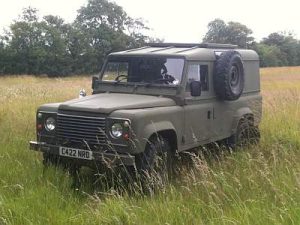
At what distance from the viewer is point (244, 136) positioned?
8.79 metres

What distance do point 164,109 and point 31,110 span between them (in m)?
6.47

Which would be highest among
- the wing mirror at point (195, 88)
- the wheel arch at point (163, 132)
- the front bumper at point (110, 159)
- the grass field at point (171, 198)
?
the wing mirror at point (195, 88)

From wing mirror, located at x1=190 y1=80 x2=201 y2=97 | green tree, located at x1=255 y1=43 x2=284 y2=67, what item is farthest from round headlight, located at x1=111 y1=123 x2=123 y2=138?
green tree, located at x1=255 y1=43 x2=284 y2=67

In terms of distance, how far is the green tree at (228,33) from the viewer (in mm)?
79562

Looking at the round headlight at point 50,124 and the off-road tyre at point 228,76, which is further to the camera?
the off-road tyre at point 228,76

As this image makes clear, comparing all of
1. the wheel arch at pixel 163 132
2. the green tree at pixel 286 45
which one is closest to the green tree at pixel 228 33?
the green tree at pixel 286 45

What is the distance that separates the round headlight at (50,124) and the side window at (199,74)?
2.03 m

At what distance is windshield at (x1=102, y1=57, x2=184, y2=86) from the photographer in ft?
23.9

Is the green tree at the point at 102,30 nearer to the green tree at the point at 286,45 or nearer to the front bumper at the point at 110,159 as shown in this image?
the green tree at the point at 286,45

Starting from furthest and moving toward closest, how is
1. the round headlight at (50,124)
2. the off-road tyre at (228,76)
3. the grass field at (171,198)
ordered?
the off-road tyre at (228,76) → the round headlight at (50,124) → the grass field at (171,198)

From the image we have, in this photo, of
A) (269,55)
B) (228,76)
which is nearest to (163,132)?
(228,76)

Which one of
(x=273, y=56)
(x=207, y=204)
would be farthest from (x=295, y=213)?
(x=273, y=56)

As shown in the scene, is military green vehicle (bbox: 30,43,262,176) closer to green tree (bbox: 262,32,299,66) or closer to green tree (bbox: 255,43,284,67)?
green tree (bbox: 255,43,284,67)

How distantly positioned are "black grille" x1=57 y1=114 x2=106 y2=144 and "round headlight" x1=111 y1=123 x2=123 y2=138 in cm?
13
